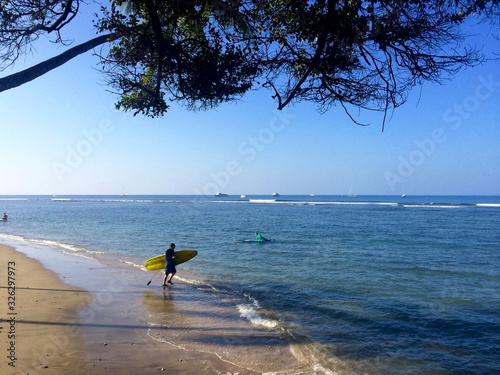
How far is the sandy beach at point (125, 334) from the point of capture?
6.46m

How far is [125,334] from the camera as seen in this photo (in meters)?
8.04

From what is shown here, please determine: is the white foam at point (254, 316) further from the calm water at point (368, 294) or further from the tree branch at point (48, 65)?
the tree branch at point (48, 65)

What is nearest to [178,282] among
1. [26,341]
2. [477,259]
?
[26,341]

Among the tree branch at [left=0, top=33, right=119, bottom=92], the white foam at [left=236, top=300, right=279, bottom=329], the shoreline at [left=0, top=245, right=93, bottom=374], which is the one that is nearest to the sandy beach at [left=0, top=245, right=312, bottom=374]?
the shoreline at [left=0, top=245, right=93, bottom=374]

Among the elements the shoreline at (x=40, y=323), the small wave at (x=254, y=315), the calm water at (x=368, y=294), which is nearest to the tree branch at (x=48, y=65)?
the shoreline at (x=40, y=323)

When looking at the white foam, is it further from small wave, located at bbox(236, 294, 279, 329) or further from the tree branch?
the tree branch

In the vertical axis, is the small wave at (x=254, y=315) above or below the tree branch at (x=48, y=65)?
below

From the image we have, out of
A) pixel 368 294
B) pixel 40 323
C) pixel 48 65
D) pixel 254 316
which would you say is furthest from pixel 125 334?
pixel 368 294

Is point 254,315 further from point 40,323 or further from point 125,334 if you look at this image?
point 40,323

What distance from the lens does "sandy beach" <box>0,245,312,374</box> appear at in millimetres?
6465

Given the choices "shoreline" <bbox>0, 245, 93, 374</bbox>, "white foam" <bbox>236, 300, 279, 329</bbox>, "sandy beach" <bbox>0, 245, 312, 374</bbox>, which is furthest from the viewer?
"white foam" <bbox>236, 300, 279, 329</bbox>

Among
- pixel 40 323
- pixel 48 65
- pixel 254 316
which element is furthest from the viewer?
pixel 254 316

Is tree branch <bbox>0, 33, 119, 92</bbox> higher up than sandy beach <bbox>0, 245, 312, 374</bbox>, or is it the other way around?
tree branch <bbox>0, 33, 119, 92</bbox>

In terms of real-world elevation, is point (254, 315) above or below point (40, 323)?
below
